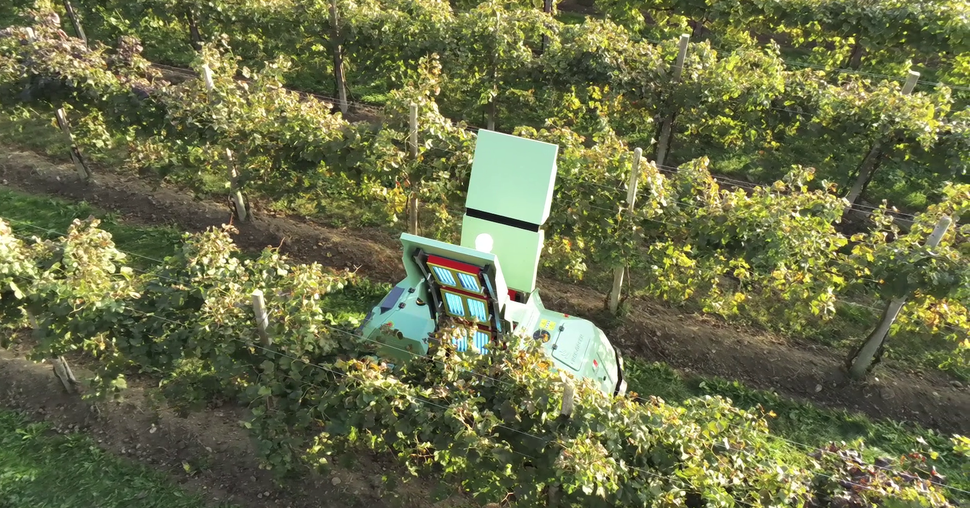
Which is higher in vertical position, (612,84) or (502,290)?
(612,84)

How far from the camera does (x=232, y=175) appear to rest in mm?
9312

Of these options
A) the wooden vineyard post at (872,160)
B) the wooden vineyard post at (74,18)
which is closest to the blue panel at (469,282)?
the wooden vineyard post at (872,160)

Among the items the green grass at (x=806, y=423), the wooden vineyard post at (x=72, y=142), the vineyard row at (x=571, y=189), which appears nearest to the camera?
the vineyard row at (x=571, y=189)

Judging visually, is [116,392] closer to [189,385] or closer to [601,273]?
[189,385]

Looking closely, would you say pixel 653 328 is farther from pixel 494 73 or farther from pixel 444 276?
pixel 494 73

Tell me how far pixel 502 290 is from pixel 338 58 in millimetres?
8085

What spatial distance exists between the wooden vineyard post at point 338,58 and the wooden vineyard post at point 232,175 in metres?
3.68

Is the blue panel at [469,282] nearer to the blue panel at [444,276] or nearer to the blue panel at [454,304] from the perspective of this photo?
the blue panel at [444,276]

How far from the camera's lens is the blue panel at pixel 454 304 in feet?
19.7

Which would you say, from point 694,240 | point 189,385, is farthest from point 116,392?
point 694,240

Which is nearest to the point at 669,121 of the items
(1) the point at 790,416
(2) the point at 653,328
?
(2) the point at 653,328

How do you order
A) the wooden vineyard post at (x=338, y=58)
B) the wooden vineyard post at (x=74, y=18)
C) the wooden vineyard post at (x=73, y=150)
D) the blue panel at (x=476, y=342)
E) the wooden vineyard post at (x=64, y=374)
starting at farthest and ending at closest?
the wooden vineyard post at (x=74, y=18), the wooden vineyard post at (x=338, y=58), the wooden vineyard post at (x=73, y=150), the wooden vineyard post at (x=64, y=374), the blue panel at (x=476, y=342)

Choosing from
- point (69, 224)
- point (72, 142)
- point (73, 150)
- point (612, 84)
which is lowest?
point (69, 224)

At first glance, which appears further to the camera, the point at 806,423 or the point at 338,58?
the point at 338,58
